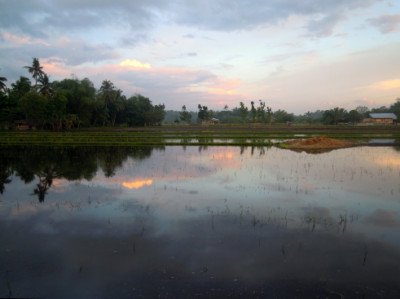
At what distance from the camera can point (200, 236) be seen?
22.4 ft

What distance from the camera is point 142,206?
9.20m

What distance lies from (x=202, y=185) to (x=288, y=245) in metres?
6.09

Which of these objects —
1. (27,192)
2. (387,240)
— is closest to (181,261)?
(387,240)

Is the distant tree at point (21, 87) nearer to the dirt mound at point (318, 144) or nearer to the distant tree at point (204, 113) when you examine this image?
the distant tree at point (204, 113)

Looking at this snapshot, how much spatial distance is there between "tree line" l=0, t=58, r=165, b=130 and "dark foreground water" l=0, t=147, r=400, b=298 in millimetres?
41276

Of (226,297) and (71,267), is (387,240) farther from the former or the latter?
(71,267)

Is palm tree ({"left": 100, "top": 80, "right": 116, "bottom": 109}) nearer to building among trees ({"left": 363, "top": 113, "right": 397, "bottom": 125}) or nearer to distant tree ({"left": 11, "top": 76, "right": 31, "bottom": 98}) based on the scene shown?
distant tree ({"left": 11, "top": 76, "right": 31, "bottom": 98})

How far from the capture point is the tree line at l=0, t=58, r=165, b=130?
4844 cm

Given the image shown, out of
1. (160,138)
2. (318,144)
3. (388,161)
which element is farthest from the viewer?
(160,138)

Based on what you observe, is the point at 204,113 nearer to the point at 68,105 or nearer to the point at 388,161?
the point at 68,105

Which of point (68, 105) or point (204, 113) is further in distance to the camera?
point (204, 113)

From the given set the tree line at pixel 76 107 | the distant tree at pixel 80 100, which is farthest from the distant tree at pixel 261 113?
the distant tree at pixel 80 100

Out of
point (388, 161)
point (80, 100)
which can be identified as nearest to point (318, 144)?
point (388, 161)

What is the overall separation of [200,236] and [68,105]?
193ft
